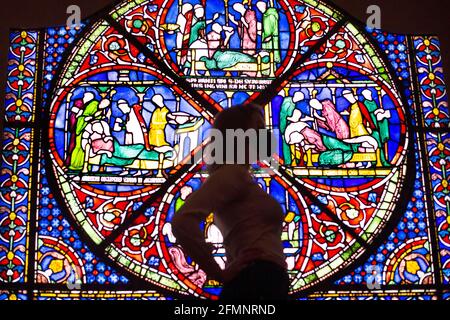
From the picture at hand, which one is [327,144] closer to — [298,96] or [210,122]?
[298,96]

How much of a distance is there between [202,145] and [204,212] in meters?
2.91

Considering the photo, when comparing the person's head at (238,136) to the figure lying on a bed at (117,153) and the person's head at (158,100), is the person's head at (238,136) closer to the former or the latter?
the figure lying on a bed at (117,153)

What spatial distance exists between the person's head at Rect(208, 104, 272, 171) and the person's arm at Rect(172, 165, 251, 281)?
7 cm

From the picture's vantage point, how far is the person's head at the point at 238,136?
3727 millimetres

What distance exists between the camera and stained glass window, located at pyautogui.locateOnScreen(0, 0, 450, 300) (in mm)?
6137

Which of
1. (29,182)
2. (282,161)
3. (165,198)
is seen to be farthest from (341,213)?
(29,182)

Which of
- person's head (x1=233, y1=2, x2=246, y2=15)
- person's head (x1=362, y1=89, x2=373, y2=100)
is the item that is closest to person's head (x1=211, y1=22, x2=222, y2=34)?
person's head (x1=233, y1=2, x2=246, y2=15)

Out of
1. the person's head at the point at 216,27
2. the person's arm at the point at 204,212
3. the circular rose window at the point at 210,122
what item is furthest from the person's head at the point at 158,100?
the person's arm at the point at 204,212

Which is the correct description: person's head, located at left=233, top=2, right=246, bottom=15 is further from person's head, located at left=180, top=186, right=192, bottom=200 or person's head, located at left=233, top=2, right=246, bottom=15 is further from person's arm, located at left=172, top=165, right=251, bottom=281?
person's arm, located at left=172, top=165, right=251, bottom=281

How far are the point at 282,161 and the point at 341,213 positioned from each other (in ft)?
1.51

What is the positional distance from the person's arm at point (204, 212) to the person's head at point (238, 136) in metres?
0.07

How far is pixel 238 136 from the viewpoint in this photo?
148 inches

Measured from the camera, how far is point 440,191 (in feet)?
21.3

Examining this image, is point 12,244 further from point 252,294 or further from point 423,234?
point 252,294
